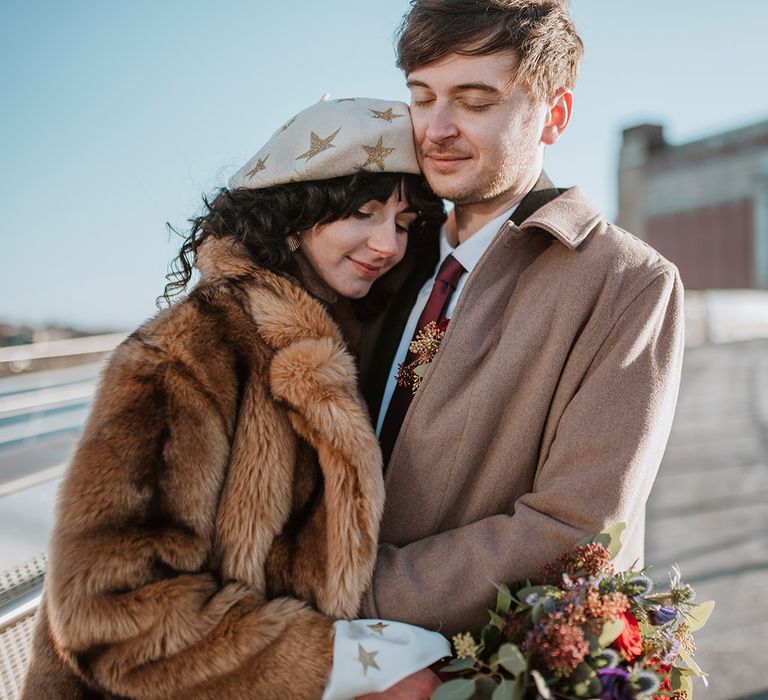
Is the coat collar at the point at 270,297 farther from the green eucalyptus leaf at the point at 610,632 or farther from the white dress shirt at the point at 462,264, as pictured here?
the green eucalyptus leaf at the point at 610,632

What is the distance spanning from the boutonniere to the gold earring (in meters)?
0.46

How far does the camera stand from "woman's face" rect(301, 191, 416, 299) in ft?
6.77

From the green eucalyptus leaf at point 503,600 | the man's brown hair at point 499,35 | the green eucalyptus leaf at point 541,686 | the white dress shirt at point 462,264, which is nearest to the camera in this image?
the green eucalyptus leaf at point 541,686

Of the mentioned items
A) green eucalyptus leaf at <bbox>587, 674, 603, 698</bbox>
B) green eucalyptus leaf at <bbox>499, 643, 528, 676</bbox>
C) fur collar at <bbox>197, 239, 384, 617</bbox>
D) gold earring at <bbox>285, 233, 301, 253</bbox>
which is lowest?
green eucalyptus leaf at <bbox>587, 674, 603, 698</bbox>

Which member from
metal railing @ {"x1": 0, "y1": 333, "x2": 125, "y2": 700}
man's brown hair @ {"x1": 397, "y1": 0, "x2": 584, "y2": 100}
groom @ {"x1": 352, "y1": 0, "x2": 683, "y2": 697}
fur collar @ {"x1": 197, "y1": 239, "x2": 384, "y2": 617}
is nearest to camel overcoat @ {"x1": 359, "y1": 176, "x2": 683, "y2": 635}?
groom @ {"x1": 352, "y1": 0, "x2": 683, "y2": 697}

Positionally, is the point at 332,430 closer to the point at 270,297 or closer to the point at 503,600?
the point at 270,297

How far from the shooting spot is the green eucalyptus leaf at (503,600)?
1489mm

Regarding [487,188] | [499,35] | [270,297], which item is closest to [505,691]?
[270,297]

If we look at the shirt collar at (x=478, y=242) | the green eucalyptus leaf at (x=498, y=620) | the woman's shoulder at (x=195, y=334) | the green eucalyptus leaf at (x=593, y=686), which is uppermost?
the shirt collar at (x=478, y=242)

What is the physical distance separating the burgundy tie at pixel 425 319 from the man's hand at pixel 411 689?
1.96 ft

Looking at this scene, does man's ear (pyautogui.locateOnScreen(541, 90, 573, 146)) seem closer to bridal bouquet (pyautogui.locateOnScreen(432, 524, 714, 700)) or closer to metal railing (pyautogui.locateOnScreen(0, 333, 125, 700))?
bridal bouquet (pyautogui.locateOnScreen(432, 524, 714, 700))

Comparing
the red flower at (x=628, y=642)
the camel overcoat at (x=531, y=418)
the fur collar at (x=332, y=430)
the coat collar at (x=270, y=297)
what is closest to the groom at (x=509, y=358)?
the camel overcoat at (x=531, y=418)

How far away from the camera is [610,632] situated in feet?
4.40

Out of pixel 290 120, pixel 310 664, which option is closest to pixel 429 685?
pixel 310 664
